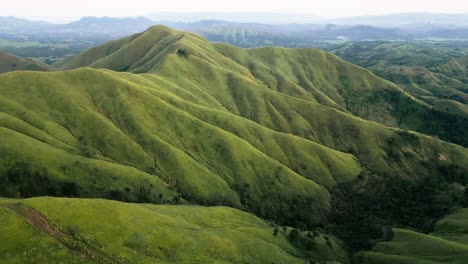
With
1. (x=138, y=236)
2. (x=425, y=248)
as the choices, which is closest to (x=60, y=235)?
(x=138, y=236)

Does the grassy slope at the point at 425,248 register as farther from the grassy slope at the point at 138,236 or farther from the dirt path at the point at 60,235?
the dirt path at the point at 60,235

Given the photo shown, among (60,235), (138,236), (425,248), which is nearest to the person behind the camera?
(60,235)

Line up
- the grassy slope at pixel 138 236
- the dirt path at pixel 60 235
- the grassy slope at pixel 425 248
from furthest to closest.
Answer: the grassy slope at pixel 425 248, the dirt path at pixel 60 235, the grassy slope at pixel 138 236

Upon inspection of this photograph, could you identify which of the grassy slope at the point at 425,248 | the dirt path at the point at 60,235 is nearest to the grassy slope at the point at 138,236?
the dirt path at the point at 60,235

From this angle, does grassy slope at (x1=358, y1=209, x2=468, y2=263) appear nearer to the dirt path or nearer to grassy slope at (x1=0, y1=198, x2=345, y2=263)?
grassy slope at (x1=0, y1=198, x2=345, y2=263)

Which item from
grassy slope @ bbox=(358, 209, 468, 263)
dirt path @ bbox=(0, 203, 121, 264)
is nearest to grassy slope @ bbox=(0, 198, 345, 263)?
dirt path @ bbox=(0, 203, 121, 264)

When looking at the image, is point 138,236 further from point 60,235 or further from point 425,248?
point 425,248
